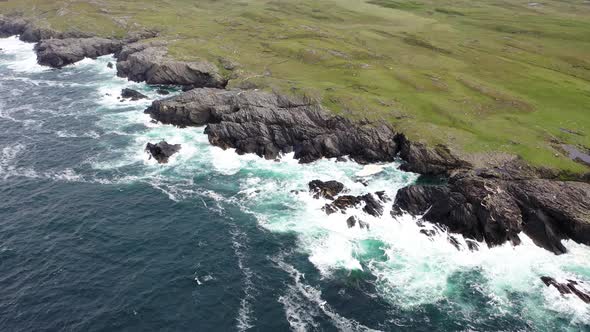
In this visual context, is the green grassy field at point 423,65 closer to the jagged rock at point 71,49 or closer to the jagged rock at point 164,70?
the jagged rock at point 164,70

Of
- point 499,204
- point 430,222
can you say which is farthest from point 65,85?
point 499,204

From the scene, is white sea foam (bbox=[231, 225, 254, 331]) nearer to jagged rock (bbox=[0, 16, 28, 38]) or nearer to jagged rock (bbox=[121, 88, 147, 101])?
jagged rock (bbox=[121, 88, 147, 101])

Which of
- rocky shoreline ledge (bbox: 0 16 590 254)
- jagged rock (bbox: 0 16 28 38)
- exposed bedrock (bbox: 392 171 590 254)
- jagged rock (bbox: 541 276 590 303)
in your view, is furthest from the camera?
jagged rock (bbox: 0 16 28 38)

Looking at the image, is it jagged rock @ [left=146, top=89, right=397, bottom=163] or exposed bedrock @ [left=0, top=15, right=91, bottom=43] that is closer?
jagged rock @ [left=146, top=89, right=397, bottom=163]

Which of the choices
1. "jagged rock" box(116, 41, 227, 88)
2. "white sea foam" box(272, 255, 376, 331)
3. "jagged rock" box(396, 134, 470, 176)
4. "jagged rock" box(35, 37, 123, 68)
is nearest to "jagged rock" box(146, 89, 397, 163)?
"jagged rock" box(396, 134, 470, 176)

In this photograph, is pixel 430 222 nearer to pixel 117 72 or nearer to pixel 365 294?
pixel 365 294

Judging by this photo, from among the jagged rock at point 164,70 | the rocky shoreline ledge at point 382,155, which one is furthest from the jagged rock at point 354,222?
the jagged rock at point 164,70
